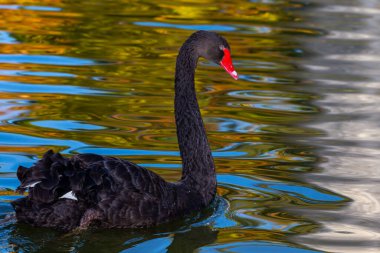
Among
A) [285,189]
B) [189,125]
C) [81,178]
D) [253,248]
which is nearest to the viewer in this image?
[81,178]

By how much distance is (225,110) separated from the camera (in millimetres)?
9734

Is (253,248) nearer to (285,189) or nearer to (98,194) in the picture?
(98,194)

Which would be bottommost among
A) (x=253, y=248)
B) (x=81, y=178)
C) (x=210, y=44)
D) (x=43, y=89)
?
(x=253, y=248)

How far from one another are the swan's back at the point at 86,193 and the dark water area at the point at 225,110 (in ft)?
0.42

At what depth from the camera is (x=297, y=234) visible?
6.21 metres

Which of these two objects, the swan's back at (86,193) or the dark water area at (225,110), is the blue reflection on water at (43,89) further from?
the swan's back at (86,193)

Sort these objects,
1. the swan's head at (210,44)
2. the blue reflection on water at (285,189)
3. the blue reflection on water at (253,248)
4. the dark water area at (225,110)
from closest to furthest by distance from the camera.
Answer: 1. the blue reflection on water at (253,248)
2. the dark water area at (225,110)
3. the swan's head at (210,44)
4. the blue reflection on water at (285,189)

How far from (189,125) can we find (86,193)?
4.24 feet

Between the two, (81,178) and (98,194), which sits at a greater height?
(81,178)

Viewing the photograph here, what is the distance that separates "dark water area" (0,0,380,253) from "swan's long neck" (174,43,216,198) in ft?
1.04

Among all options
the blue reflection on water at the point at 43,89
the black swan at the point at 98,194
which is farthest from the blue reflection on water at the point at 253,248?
the blue reflection on water at the point at 43,89

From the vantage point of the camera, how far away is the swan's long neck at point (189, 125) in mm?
6695

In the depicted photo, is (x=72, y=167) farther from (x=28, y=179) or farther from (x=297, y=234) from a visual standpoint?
(x=297, y=234)

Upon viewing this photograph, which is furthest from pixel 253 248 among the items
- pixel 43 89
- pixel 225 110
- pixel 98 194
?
pixel 43 89
